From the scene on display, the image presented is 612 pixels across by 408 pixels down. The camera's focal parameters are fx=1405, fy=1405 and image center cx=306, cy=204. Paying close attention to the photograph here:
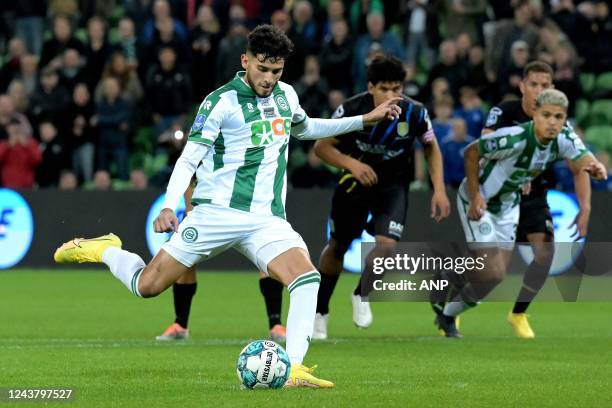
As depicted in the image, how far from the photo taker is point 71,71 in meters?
21.8

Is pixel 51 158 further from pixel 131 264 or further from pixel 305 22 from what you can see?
pixel 131 264

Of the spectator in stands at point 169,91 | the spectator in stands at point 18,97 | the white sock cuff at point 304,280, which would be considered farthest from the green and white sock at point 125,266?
the spectator in stands at point 18,97

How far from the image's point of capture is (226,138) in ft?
28.5

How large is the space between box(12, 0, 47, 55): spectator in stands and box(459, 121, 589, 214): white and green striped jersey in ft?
43.4

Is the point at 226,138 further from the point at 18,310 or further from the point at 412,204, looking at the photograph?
the point at 412,204

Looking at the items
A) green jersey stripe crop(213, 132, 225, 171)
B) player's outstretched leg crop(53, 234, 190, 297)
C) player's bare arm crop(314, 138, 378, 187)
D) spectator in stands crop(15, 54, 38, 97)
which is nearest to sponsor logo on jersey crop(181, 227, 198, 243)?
player's outstretched leg crop(53, 234, 190, 297)

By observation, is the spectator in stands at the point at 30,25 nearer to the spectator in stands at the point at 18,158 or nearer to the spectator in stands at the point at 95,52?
the spectator in stands at the point at 95,52

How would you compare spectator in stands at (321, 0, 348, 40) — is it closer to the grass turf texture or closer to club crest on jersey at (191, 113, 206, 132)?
the grass turf texture

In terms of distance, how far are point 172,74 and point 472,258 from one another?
9.94 meters

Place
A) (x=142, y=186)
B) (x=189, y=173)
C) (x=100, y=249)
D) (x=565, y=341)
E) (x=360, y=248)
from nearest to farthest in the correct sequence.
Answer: (x=189, y=173)
(x=100, y=249)
(x=565, y=341)
(x=360, y=248)
(x=142, y=186)

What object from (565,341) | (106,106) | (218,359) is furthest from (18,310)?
(106,106)

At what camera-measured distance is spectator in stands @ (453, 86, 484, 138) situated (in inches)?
766

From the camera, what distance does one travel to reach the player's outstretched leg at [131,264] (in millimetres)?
8797

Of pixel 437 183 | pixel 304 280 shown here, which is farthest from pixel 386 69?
pixel 304 280
